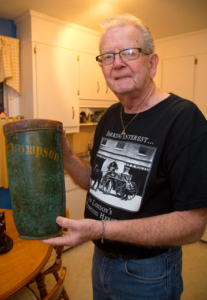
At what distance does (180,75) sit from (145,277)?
284 centimetres

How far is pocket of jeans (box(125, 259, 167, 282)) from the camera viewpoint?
956mm

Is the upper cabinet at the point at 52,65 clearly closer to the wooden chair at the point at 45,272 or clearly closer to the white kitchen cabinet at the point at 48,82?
the white kitchen cabinet at the point at 48,82

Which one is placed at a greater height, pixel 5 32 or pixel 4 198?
pixel 5 32

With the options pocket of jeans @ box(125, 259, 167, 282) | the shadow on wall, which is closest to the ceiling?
the shadow on wall

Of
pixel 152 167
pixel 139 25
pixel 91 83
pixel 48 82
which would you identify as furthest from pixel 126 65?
pixel 91 83

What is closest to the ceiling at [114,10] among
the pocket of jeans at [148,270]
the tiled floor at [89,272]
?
the pocket of jeans at [148,270]

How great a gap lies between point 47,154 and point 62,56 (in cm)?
218

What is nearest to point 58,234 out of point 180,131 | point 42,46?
point 180,131

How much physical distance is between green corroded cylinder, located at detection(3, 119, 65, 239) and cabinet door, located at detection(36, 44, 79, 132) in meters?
1.88

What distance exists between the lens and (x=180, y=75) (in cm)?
323

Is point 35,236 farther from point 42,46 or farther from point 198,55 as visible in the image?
point 198,55

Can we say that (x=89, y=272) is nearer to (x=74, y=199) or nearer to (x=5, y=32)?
(x=74, y=199)

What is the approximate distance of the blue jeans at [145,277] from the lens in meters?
0.96

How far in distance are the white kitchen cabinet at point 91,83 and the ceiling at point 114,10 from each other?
0.39 m
